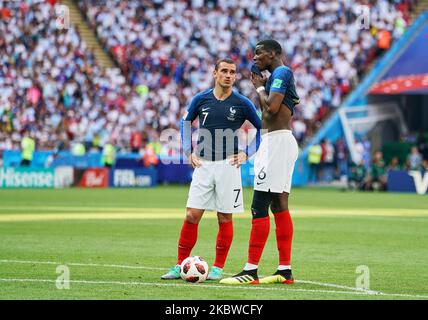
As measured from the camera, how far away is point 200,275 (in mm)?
11586

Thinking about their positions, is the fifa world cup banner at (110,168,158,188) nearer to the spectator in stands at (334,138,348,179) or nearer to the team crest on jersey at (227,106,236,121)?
the spectator in stands at (334,138,348,179)

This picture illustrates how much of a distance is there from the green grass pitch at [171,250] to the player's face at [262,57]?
7.97 ft

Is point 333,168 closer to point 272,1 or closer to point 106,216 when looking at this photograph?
point 272,1

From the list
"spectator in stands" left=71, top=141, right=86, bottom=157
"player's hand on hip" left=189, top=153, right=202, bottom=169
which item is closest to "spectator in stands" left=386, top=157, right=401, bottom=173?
"spectator in stands" left=71, top=141, right=86, bottom=157

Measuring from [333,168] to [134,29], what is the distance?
10.4 meters

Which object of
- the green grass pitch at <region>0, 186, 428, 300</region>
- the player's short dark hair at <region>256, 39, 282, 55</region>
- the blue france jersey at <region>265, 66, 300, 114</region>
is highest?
the player's short dark hair at <region>256, 39, 282, 55</region>

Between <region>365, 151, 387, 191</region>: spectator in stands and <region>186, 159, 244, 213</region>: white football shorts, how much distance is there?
2779 cm

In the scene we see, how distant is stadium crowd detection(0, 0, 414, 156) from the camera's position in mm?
41781

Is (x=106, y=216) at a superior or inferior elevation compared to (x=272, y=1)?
inferior

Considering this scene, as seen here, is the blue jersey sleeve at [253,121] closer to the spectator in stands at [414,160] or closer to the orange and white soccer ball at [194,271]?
the orange and white soccer ball at [194,271]

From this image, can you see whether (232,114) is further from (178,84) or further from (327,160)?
(178,84)
